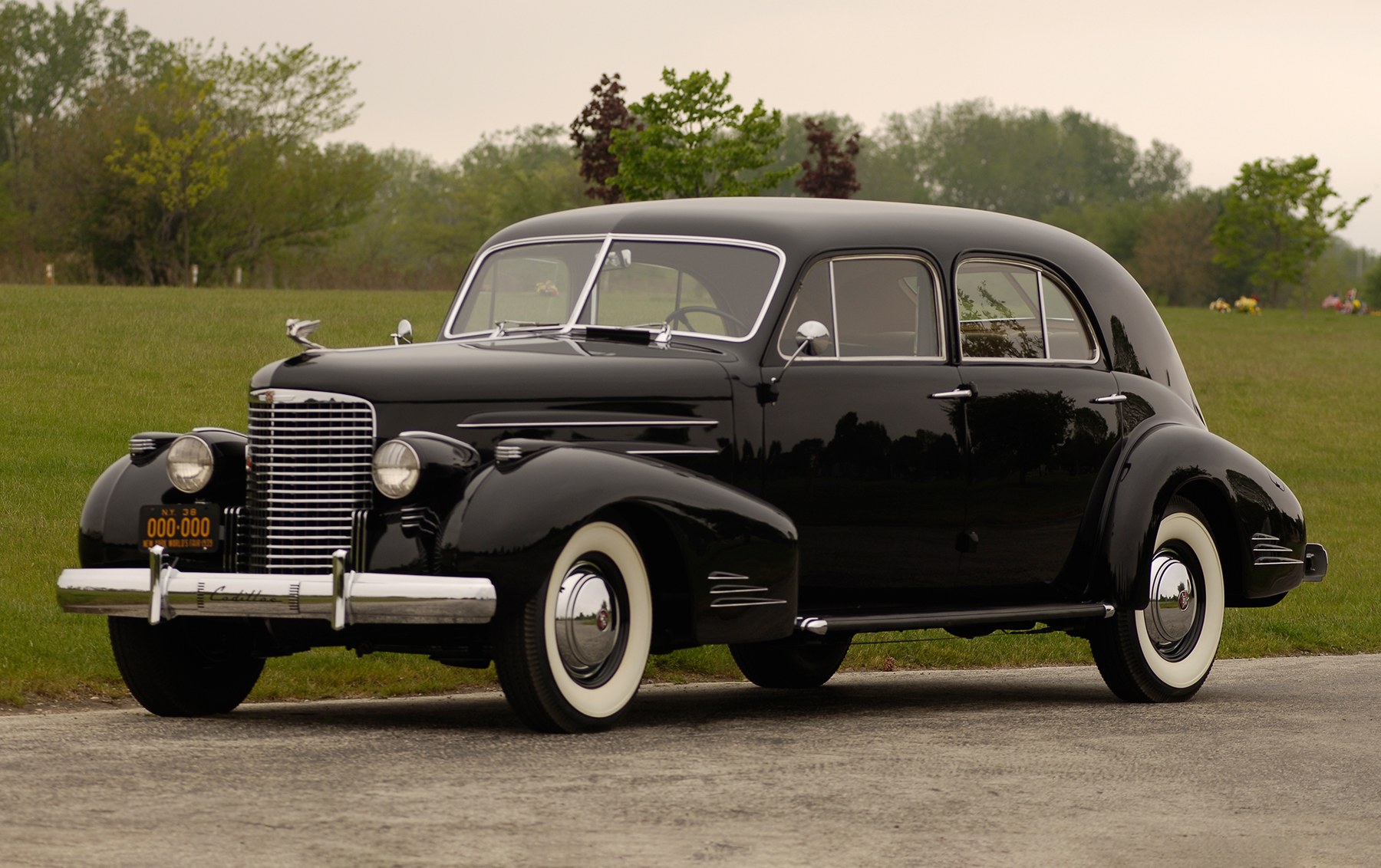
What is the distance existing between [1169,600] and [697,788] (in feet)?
13.2

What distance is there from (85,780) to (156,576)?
4.35 feet

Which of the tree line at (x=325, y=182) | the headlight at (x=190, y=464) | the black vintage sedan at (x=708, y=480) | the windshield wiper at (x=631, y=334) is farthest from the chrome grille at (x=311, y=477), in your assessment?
the tree line at (x=325, y=182)

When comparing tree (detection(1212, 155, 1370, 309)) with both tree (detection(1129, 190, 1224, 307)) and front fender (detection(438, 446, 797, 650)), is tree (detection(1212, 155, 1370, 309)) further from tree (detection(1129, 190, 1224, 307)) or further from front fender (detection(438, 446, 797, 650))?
front fender (detection(438, 446, 797, 650))

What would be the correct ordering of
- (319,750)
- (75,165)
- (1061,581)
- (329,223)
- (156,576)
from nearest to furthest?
(319,750) < (156,576) < (1061,581) < (75,165) < (329,223)

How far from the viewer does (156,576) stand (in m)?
6.66

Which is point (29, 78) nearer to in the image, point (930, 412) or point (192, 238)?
point (192, 238)

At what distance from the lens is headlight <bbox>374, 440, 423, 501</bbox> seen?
6520 mm

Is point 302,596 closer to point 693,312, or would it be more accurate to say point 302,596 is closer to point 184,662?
point 184,662

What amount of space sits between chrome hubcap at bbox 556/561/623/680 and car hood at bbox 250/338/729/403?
804 millimetres

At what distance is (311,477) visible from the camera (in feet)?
22.2

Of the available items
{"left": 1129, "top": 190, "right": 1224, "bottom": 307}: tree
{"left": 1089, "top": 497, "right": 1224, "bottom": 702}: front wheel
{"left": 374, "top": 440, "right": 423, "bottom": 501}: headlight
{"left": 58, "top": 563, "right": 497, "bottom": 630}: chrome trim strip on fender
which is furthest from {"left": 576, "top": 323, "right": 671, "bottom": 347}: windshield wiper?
{"left": 1129, "top": 190, "right": 1224, "bottom": 307}: tree

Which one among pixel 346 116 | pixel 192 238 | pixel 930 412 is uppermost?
pixel 346 116

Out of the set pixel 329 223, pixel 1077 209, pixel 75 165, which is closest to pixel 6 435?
pixel 75 165

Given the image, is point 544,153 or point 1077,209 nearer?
point 544,153
